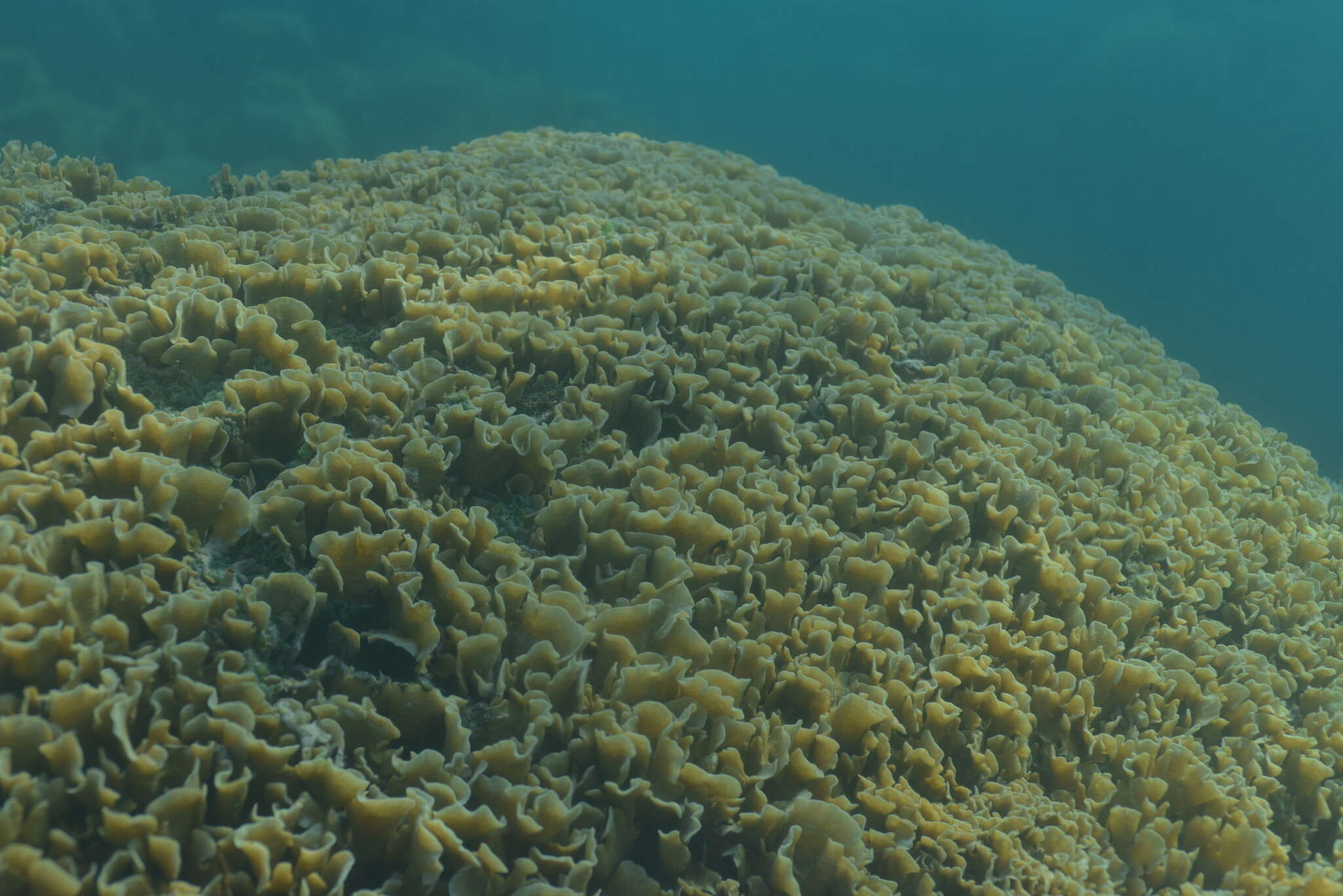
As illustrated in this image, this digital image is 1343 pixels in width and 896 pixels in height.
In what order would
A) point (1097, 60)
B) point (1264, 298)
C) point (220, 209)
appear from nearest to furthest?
point (220, 209) < point (1264, 298) < point (1097, 60)

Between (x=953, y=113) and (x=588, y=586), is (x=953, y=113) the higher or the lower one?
the higher one

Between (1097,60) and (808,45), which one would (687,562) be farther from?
(808,45)

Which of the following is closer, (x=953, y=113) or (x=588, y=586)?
(x=588, y=586)

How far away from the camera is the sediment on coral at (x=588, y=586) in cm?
199

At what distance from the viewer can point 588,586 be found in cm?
282

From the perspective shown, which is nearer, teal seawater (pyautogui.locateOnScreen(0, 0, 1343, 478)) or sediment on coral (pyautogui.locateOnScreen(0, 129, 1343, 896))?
sediment on coral (pyautogui.locateOnScreen(0, 129, 1343, 896))

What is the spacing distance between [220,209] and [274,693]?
3417 millimetres

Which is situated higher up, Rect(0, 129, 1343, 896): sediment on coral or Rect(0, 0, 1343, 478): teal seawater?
Rect(0, 0, 1343, 478): teal seawater

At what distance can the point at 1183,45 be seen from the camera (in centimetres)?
3456

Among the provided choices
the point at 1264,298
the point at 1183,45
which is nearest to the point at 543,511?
the point at 1264,298

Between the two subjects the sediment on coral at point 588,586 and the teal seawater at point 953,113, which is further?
the teal seawater at point 953,113

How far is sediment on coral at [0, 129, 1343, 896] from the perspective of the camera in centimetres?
199

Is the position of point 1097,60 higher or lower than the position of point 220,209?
higher

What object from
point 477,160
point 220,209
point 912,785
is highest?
point 477,160
